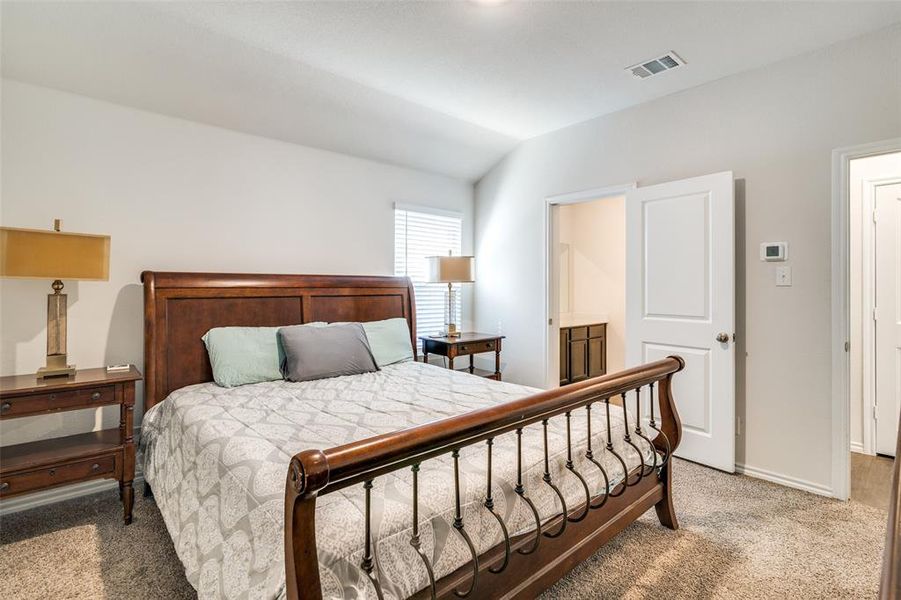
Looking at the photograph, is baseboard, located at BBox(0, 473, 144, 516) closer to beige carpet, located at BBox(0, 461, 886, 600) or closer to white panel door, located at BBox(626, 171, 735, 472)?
beige carpet, located at BBox(0, 461, 886, 600)

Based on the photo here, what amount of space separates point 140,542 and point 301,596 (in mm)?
1886

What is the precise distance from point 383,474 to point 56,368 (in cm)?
239

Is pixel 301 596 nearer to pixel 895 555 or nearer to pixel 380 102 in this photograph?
pixel 895 555

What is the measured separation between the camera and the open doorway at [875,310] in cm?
327

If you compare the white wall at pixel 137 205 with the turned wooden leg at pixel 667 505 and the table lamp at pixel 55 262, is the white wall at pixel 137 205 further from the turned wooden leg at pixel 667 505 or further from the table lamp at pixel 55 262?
the turned wooden leg at pixel 667 505

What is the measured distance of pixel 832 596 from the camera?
1.83 metres

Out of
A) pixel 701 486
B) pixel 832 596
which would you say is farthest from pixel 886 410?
pixel 832 596

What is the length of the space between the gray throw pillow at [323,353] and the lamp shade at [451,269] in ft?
4.02

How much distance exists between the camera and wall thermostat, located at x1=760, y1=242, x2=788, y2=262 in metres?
2.87

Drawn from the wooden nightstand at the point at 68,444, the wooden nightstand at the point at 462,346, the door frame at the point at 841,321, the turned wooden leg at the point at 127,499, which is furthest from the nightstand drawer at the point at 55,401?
the door frame at the point at 841,321

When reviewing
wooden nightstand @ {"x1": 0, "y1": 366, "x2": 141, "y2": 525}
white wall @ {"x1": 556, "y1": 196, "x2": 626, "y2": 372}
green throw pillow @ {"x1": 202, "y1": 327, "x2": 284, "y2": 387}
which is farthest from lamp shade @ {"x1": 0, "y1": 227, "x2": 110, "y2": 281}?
white wall @ {"x1": 556, "y1": 196, "x2": 626, "y2": 372}

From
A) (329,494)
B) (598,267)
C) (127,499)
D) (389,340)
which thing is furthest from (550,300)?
(127,499)

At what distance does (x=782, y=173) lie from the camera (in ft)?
9.45

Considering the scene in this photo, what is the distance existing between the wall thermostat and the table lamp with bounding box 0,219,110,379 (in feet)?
13.4
